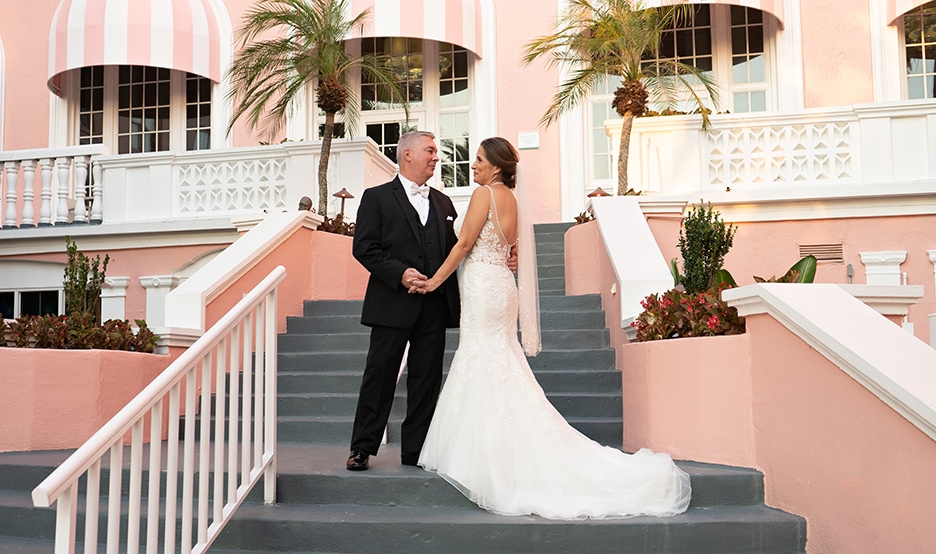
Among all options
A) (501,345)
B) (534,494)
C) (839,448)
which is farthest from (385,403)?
(839,448)

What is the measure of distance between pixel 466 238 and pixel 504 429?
43.4 inches

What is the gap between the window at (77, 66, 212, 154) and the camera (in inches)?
572

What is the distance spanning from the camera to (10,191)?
38.5 ft

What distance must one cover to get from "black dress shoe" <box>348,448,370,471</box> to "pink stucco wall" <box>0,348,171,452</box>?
7.39 ft

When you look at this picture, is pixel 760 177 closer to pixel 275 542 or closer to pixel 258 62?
pixel 258 62

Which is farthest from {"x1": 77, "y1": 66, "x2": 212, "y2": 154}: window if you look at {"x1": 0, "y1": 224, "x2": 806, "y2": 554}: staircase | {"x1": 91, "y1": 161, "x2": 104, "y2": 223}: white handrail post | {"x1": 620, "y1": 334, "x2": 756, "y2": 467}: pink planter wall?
{"x1": 620, "y1": 334, "x2": 756, "y2": 467}: pink planter wall

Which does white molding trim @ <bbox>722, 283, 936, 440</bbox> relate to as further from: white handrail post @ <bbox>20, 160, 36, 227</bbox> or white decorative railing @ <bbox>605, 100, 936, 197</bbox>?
white handrail post @ <bbox>20, 160, 36, 227</bbox>

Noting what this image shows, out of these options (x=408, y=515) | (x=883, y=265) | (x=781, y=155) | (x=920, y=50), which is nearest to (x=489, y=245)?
(x=408, y=515)

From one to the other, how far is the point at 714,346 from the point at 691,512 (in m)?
1.02

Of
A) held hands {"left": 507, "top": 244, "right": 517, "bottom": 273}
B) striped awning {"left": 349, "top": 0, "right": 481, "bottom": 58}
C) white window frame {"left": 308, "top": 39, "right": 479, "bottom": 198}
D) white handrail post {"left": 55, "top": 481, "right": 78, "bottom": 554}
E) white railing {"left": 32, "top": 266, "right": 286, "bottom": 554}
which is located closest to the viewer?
white handrail post {"left": 55, "top": 481, "right": 78, "bottom": 554}

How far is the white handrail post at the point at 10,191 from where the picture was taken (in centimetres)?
1173

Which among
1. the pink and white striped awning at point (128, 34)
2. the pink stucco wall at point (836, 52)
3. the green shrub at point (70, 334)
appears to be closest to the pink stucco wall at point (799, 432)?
the green shrub at point (70, 334)

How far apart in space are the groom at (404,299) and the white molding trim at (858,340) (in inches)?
67.4

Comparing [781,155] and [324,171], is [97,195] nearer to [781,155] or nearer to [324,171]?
[324,171]
